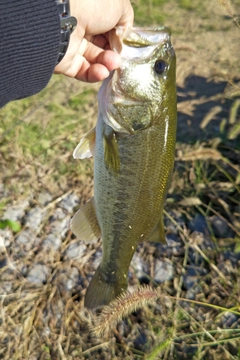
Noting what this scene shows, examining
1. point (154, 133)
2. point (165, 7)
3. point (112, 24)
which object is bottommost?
point (165, 7)

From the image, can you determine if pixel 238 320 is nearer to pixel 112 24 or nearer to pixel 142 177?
pixel 142 177

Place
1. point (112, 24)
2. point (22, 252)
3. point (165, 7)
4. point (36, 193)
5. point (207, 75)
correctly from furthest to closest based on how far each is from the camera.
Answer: point (165, 7), point (207, 75), point (36, 193), point (22, 252), point (112, 24)

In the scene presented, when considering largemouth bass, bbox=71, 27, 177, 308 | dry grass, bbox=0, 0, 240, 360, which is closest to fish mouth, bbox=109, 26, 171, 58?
largemouth bass, bbox=71, 27, 177, 308

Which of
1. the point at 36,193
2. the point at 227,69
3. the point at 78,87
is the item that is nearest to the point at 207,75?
the point at 227,69

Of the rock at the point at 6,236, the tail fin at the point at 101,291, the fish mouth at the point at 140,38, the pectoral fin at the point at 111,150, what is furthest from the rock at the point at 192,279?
the fish mouth at the point at 140,38

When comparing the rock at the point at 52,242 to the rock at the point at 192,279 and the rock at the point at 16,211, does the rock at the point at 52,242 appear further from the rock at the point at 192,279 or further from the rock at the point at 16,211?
the rock at the point at 192,279

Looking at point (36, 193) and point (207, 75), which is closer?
point (36, 193)
